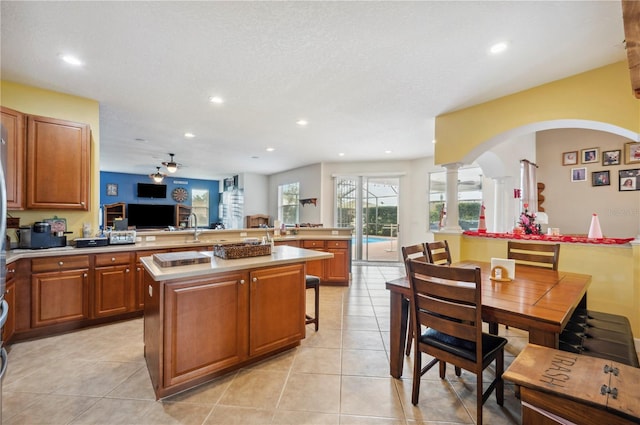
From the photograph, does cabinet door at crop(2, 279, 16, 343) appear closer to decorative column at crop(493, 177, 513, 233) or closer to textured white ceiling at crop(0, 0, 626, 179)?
textured white ceiling at crop(0, 0, 626, 179)

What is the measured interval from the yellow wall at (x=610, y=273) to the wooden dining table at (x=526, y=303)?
67 centimetres

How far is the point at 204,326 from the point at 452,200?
3555 mm

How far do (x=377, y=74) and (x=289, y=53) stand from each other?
894 mm

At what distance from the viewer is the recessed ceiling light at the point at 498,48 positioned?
7.07 ft

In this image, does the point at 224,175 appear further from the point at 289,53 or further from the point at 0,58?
the point at 289,53

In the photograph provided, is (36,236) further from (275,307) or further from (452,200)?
(452,200)

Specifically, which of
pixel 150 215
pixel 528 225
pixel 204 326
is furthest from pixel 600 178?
pixel 150 215

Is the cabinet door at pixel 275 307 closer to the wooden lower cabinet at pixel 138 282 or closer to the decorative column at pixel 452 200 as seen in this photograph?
the wooden lower cabinet at pixel 138 282

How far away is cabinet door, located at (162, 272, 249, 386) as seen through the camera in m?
1.85

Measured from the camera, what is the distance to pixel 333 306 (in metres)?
3.84

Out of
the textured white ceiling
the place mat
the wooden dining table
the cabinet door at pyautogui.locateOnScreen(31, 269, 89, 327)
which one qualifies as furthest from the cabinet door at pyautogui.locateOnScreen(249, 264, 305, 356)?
the cabinet door at pyautogui.locateOnScreen(31, 269, 89, 327)

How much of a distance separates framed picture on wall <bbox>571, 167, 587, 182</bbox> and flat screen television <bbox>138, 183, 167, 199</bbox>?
1125 cm

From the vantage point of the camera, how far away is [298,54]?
7.62 feet

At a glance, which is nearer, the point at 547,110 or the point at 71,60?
the point at 71,60
